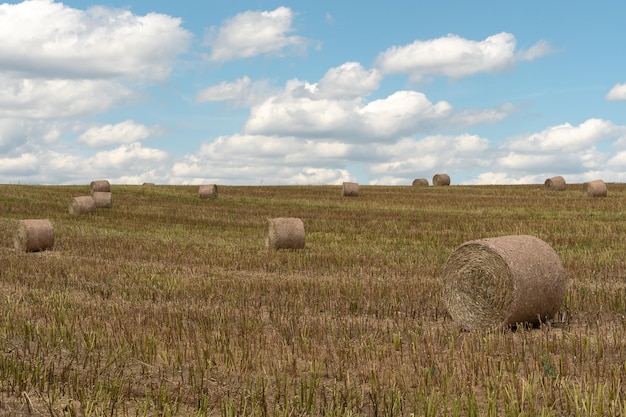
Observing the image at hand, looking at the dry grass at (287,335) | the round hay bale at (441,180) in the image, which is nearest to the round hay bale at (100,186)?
the dry grass at (287,335)

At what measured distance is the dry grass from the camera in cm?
606

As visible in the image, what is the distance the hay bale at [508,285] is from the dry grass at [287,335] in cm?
30

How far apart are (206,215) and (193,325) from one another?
67.7ft

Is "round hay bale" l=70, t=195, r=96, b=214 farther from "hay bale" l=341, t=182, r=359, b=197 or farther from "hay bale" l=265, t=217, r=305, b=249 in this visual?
"hay bale" l=341, t=182, r=359, b=197

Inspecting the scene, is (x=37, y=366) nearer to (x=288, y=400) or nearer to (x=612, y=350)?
(x=288, y=400)

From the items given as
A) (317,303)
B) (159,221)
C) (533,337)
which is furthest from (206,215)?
(533,337)

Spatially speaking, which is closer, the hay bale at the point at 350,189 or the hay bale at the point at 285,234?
the hay bale at the point at 285,234

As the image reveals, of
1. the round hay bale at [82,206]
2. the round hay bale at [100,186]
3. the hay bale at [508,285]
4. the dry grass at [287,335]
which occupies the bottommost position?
the dry grass at [287,335]

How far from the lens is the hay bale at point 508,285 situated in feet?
29.6

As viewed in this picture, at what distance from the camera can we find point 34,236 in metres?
19.1

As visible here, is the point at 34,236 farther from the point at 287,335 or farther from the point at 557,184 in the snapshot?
Result: the point at 557,184

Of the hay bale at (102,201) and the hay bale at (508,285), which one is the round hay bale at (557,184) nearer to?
the hay bale at (102,201)

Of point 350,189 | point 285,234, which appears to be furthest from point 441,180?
point 285,234

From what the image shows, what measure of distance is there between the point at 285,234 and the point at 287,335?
10053 mm
